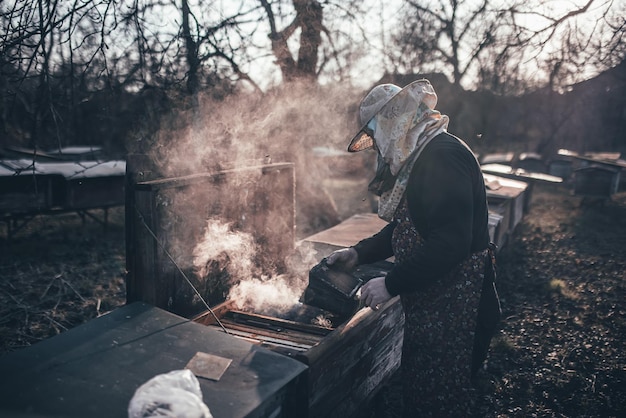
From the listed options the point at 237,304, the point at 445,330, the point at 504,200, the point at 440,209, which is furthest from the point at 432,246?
the point at 504,200

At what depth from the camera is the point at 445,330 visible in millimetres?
2566

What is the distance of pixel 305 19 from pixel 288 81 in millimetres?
1583

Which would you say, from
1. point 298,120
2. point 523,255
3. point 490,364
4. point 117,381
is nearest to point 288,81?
point 298,120

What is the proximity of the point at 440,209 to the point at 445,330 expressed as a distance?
0.84m

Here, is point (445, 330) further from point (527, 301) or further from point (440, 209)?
point (527, 301)

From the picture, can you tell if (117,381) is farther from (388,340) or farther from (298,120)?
(298,120)

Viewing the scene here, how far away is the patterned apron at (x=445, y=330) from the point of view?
8.32 ft

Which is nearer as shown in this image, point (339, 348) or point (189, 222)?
point (339, 348)

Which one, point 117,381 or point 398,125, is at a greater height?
point 398,125

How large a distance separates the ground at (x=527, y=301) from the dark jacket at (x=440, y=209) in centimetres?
247

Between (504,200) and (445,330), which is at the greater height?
(504,200)

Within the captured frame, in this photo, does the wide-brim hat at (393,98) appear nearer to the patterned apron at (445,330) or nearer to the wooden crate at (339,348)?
the patterned apron at (445,330)

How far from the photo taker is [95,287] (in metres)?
6.71

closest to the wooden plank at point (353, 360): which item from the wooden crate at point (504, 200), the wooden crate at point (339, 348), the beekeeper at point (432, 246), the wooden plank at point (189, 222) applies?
the wooden crate at point (339, 348)
